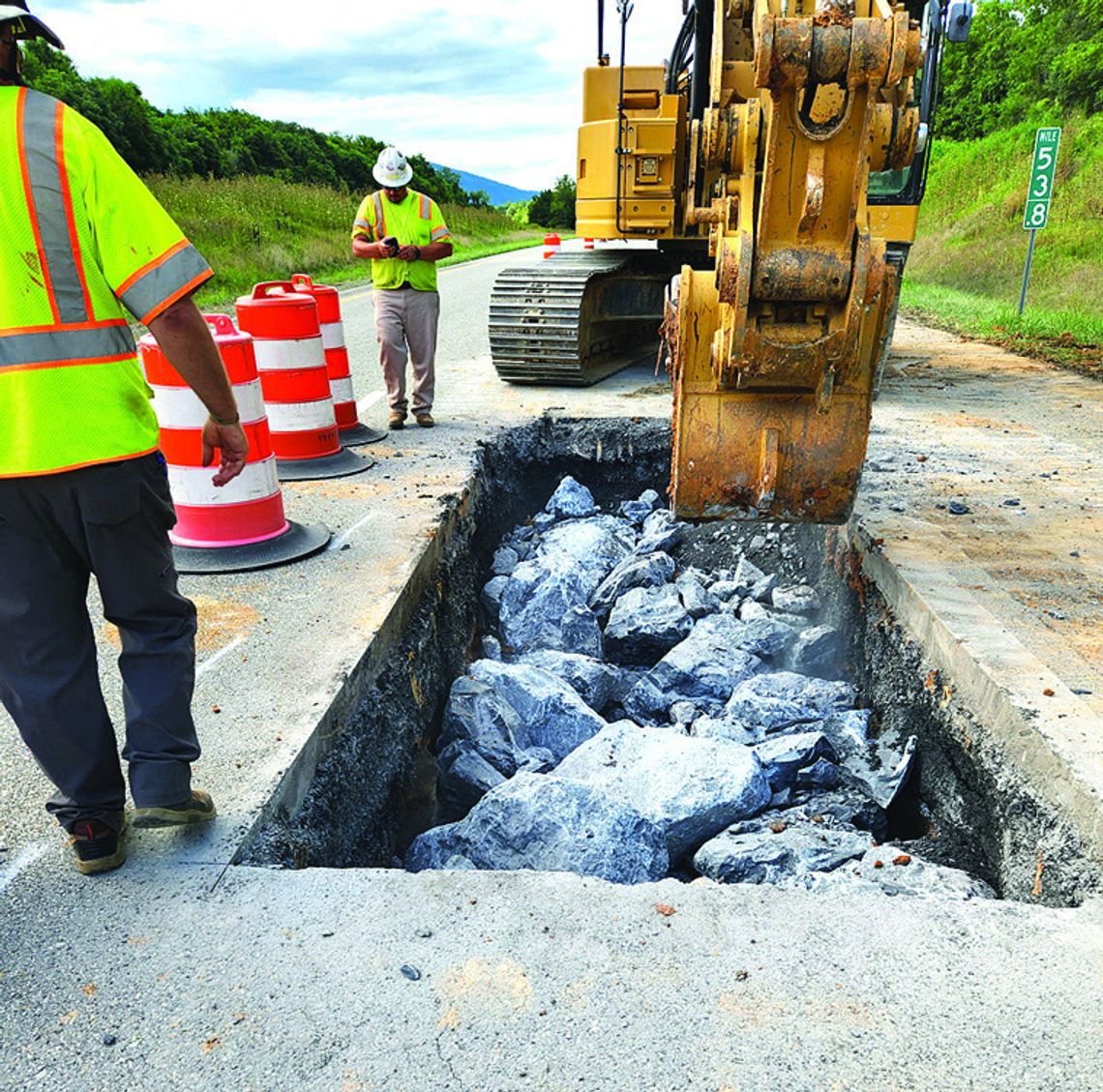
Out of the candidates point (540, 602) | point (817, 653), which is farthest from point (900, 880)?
point (540, 602)

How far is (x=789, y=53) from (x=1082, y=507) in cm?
338

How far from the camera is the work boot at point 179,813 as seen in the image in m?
2.49

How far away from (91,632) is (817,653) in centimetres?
366

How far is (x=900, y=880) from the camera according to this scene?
283cm

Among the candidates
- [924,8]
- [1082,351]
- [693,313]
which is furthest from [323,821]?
[1082,351]

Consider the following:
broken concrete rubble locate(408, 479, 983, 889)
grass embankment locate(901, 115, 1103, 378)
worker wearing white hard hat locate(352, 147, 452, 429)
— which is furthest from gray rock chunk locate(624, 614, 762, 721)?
grass embankment locate(901, 115, 1103, 378)

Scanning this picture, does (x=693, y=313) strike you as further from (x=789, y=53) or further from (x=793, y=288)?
(x=789, y=53)

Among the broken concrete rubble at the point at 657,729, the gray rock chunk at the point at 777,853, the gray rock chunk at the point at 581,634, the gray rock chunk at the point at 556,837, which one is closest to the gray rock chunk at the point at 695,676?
the broken concrete rubble at the point at 657,729

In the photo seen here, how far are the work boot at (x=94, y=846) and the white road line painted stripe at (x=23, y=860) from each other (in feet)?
0.42

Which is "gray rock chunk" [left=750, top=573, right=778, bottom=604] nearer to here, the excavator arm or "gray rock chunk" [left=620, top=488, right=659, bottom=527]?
"gray rock chunk" [left=620, top=488, right=659, bottom=527]

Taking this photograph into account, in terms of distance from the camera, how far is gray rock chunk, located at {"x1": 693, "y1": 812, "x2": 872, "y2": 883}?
304 cm

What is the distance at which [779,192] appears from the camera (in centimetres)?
351

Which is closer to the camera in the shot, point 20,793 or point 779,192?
point 20,793

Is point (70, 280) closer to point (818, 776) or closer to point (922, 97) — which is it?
point (818, 776)
